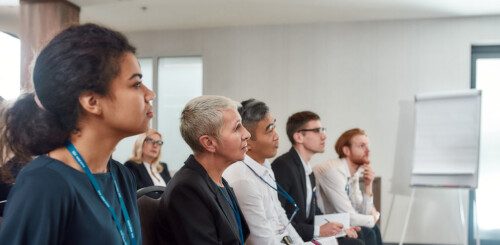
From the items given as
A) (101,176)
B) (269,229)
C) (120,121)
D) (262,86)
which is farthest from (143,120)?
(262,86)

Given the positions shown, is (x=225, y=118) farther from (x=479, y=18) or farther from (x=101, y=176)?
(x=479, y=18)

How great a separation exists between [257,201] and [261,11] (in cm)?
395

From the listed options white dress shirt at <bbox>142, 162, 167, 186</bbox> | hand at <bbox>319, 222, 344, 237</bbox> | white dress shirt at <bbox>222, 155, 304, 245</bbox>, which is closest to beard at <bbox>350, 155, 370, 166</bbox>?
hand at <bbox>319, 222, 344, 237</bbox>

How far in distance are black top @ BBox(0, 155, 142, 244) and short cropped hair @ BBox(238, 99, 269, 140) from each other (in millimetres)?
1436

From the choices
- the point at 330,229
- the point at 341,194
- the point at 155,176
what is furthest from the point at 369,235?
the point at 155,176

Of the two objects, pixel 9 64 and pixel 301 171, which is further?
pixel 9 64

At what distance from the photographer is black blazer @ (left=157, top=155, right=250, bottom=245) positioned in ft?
5.03

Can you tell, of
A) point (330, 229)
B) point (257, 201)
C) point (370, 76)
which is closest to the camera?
point (257, 201)

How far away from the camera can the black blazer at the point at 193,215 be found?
1534 millimetres

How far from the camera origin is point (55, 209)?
0.92 meters

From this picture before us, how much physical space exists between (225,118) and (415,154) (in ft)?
13.4

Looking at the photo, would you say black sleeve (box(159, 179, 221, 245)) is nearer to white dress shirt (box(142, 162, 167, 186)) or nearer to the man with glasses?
the man with glasses

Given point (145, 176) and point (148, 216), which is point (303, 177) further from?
point (145, 176)

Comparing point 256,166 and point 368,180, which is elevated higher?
point 256,166
